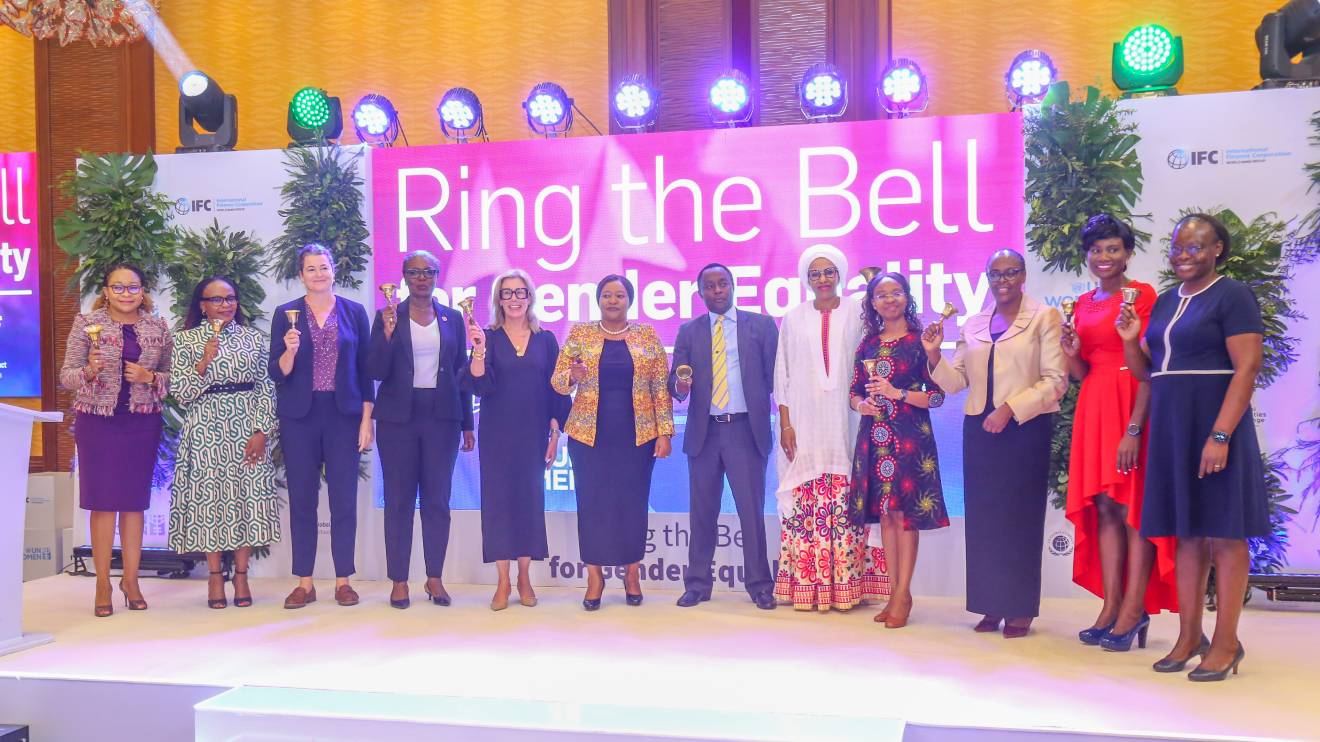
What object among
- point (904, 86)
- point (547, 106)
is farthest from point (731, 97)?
point (547, 106)

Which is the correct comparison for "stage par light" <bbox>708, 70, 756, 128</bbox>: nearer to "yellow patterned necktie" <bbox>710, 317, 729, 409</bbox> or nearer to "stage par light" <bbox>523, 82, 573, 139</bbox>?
"stage par light" <bbox>523, 82, 573, 139</bbox>

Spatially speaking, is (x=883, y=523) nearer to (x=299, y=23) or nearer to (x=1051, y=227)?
(x=1051, y=227)

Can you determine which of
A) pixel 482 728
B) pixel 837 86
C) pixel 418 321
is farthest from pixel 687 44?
pixel 482 728

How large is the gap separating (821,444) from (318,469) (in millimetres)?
2490

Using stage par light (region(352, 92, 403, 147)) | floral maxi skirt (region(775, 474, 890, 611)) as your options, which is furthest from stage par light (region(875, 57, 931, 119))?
stage par light (region(352, 92, 403, 147))

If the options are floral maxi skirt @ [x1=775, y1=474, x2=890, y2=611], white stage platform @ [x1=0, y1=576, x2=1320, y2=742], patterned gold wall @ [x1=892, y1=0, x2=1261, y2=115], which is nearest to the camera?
white stage platform @ [x1=0, y1=576, x2=1320, y2=742]

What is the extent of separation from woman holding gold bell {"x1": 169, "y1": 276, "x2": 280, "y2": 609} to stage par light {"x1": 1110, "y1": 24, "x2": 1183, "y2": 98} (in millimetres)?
4664

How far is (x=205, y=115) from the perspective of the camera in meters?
6.40

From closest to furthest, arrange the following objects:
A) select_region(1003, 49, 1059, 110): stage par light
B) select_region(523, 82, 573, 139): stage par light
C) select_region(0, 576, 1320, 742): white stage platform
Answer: select_region(0, 576, 1320, 742): white stage platform
select_region(1003, 49, 1059, 110): stage par light
select_region(523, 82, 573, 139): stage par light

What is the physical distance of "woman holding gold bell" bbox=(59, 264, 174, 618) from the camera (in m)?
4.97

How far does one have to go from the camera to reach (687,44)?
7414mm

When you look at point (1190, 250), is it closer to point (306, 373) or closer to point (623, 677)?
point (623, 677)

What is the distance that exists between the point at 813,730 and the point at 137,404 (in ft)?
12.0

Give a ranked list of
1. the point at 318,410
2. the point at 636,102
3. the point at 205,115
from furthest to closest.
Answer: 1. the point at 205,115
2. the point at 636,102
3. the point at 318,410
